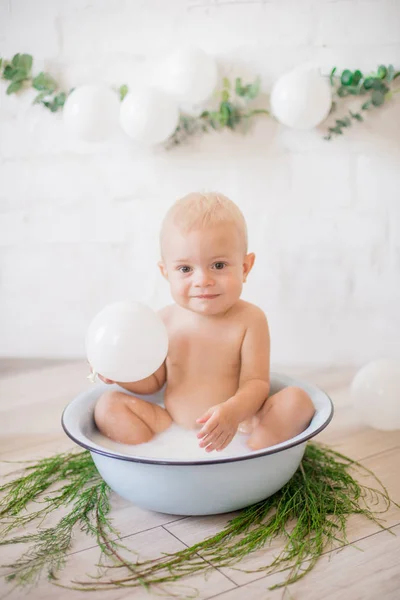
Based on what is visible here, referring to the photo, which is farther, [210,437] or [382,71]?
[382,71]

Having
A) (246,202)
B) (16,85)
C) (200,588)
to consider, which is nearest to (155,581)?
(200,588)

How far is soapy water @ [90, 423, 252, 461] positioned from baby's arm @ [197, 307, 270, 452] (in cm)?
7

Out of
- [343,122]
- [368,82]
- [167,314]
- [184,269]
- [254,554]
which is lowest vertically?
[254,554]

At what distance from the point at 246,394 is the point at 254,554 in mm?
261

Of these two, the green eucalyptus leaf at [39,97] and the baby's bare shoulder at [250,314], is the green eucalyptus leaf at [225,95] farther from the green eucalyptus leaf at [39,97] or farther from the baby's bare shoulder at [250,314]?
the baby's bare shoulder at [250,314]

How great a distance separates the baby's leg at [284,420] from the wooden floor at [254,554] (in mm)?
147

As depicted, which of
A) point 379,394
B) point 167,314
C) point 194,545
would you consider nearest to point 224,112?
point 167,314

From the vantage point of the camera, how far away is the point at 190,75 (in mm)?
1616

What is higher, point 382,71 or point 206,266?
point 382,71

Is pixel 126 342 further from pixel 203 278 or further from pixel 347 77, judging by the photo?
pixel 347 77

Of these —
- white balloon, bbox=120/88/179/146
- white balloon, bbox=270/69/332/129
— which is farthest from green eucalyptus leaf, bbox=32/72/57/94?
white balloon, bbox=270/69/332/129

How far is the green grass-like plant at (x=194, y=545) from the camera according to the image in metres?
0.91

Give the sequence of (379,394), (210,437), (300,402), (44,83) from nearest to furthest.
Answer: (210,437) → (300,402) → (379,394) → (44,83)

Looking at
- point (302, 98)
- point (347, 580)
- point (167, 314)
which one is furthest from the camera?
point (302, 98)
